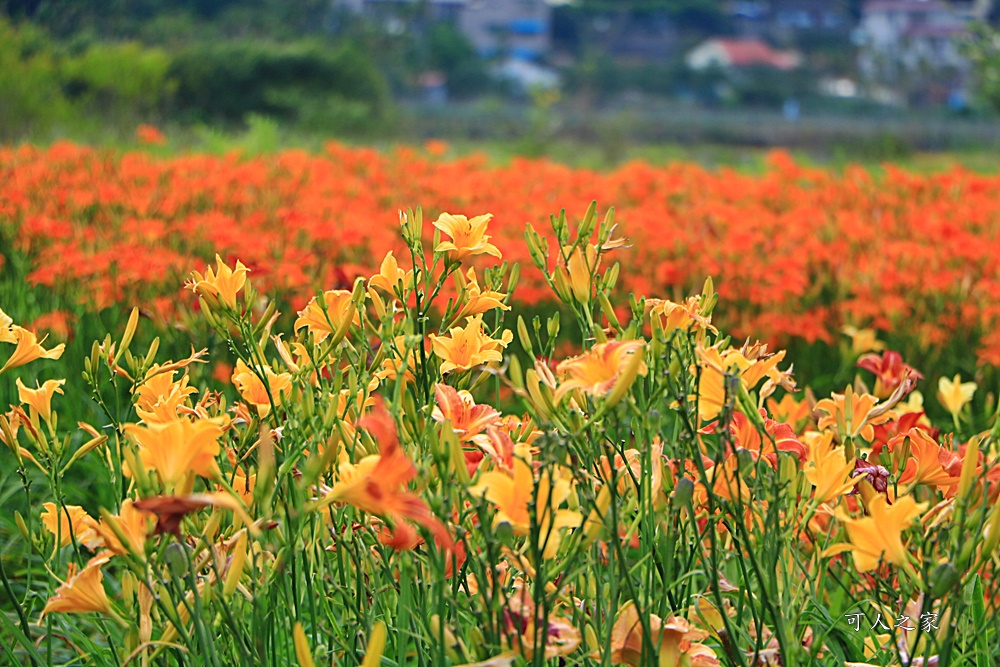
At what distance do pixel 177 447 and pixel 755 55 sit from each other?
6438 cm

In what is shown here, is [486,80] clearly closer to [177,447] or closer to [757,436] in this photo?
[757,436]

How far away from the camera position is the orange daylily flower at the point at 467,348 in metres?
1.22

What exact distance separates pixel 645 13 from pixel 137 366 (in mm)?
68717

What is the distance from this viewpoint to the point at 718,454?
40.9 inches

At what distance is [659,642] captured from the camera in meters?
1.05

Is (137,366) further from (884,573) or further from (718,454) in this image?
(884,573)

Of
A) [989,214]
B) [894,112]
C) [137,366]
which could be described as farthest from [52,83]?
[894,112]

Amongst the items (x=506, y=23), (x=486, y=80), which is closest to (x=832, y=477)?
(x=486, y=80)

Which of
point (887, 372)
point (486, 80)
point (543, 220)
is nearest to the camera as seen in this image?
point (887, 372)

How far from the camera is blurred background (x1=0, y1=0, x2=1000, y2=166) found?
11797mm

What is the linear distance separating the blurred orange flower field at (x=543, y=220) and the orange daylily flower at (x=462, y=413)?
1580 mm

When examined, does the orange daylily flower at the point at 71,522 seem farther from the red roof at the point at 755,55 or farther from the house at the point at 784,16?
the house at the point at 784,16

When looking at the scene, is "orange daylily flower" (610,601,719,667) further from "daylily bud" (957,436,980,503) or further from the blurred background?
the blurred background

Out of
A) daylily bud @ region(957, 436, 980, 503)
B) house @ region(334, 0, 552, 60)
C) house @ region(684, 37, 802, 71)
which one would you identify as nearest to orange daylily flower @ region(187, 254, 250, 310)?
daylily bud @ region(957, 436, 980, 503)
